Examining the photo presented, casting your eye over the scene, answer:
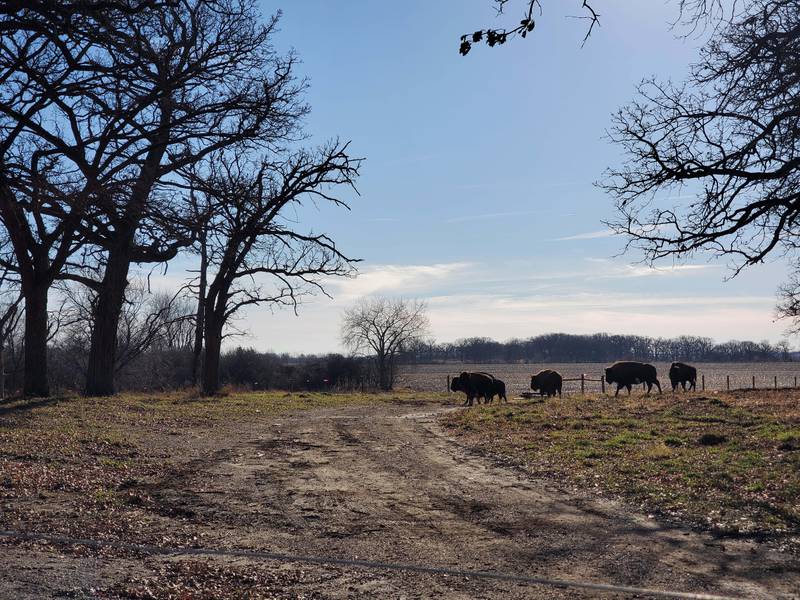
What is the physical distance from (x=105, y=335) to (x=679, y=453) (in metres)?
18.2

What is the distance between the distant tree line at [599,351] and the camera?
14138 centimetres

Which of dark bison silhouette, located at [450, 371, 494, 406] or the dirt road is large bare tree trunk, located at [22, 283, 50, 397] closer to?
the dirt road

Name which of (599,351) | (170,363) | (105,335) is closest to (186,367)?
(170,363)

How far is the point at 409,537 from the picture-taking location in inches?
311

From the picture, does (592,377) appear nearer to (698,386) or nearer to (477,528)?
(698,386)

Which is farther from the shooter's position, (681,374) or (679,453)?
(681,374)

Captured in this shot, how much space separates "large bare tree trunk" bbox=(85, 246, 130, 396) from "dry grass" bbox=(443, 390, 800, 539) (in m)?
10.8

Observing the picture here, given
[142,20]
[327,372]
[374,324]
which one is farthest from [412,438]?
[374,324]

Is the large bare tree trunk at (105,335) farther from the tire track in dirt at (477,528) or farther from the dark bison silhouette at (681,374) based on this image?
the dark bison silhouette at (681,374)

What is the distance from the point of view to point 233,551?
7.31m

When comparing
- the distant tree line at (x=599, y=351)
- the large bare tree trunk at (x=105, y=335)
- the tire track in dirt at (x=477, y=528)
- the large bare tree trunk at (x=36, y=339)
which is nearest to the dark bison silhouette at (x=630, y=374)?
the large bare tree trunk at (x=105, y=335)

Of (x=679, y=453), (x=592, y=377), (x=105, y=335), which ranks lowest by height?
(x=679, y=453)

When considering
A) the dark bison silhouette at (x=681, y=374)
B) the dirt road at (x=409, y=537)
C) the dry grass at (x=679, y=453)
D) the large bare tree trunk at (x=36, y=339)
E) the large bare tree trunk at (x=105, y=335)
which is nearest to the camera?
the dirt road at (x=409, y=537)

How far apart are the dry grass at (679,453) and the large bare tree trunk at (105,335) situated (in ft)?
35.6
